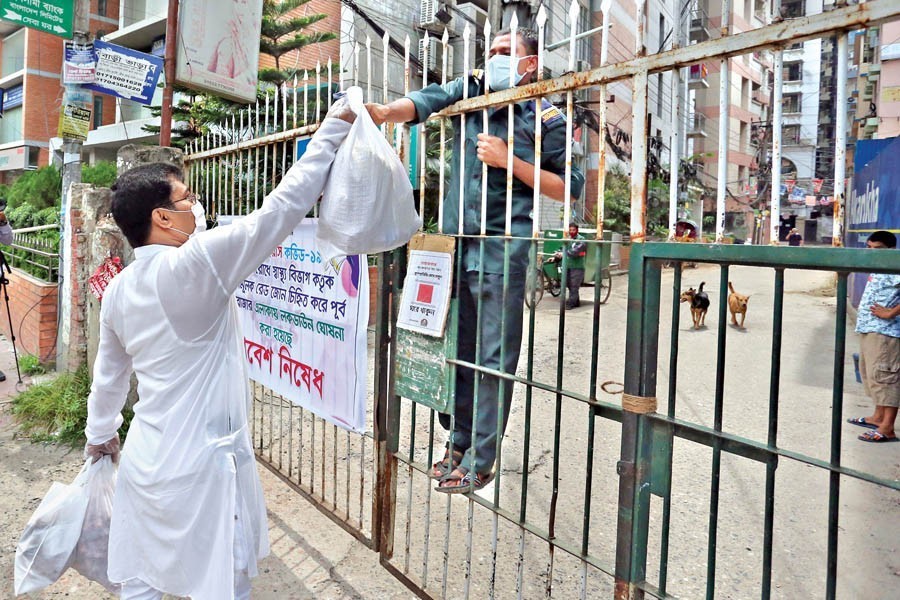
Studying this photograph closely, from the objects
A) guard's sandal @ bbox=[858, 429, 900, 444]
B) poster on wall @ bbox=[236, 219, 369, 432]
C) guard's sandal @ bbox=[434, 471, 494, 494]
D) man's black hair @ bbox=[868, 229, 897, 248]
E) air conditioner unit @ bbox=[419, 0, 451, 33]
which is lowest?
guard's sandal @ bbox=[858, 429, 900, 444]

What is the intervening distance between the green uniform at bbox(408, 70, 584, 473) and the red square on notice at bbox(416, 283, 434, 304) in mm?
119

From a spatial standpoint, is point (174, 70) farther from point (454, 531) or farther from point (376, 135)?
point (454, 531)

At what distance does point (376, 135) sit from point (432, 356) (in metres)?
0.94

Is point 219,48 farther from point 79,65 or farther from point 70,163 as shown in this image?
point 70,163

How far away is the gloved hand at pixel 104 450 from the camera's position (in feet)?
7.16

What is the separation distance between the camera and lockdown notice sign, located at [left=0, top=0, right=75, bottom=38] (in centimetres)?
515

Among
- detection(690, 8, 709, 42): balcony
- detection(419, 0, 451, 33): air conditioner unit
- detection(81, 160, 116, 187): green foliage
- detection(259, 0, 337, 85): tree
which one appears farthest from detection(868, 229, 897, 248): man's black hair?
detection(81, 160, 116, 187): green foliage

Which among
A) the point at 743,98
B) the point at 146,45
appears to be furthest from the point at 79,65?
the point at 146,45

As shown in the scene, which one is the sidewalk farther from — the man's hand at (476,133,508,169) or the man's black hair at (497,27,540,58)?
the man's black hair at (497,27,540,58)

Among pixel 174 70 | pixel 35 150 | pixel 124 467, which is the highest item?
pixel 35 150

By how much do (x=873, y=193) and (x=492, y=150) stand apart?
9130 mm

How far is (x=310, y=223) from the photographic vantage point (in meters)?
2.94

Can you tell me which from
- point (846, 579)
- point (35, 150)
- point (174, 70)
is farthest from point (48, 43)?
point (846, 579)

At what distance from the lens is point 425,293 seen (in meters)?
2.45
